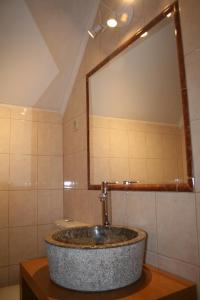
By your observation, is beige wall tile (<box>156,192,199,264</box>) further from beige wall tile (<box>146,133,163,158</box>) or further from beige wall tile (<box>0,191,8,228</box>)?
beige wall tile (<box>0,191,8,228</box>)

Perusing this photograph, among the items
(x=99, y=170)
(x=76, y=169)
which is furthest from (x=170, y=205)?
(x=76, y=169)

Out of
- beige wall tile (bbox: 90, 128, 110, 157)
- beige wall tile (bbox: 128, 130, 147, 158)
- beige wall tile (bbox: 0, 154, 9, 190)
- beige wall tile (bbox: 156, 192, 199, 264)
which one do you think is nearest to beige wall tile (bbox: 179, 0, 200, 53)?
beige wall tile (bbox: 128, 130, 147, 158)

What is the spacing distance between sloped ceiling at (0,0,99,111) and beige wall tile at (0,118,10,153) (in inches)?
7.1

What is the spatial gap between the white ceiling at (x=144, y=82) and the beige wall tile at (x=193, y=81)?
0.06m

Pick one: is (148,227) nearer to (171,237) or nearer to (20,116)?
(171,237)

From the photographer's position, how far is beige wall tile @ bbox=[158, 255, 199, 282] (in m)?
0.90

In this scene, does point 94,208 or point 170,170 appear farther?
point 94,208

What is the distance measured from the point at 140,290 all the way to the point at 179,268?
0.21 m

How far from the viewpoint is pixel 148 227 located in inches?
44.1

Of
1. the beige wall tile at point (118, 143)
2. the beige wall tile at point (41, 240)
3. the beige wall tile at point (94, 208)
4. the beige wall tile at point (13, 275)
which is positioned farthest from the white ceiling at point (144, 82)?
the beige wall tile at point (13, 275)

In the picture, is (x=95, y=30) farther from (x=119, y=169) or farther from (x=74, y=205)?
(x=74, y=205)

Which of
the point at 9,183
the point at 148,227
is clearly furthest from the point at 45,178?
the point at 148,227

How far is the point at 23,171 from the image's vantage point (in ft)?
6.38

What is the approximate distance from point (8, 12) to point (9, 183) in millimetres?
1210
